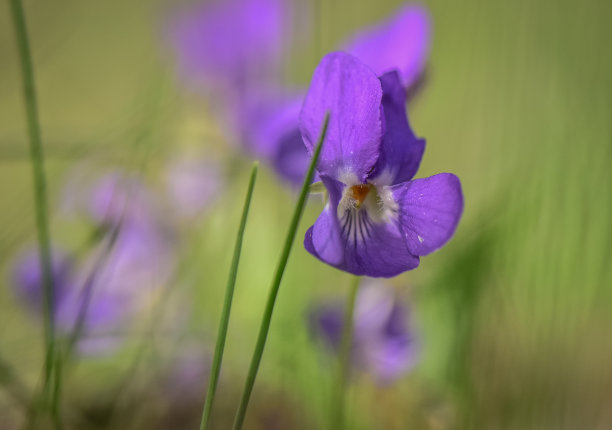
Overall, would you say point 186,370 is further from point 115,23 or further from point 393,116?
point 115,23

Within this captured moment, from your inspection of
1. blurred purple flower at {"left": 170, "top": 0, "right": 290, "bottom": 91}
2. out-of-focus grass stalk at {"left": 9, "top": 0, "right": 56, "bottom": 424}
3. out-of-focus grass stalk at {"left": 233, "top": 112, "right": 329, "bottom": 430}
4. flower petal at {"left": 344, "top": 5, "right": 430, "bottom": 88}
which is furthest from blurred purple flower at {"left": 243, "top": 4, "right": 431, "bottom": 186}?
blurred purple flower at {"left": 170, "top": 0, "right": 290, "bottom": 91}

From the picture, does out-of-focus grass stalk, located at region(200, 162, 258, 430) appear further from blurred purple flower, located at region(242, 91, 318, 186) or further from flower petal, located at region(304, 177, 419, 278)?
blurred purple flower, located at region(242, 91, 318, 186)

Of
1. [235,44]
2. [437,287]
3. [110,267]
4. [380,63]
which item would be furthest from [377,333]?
[235,44]

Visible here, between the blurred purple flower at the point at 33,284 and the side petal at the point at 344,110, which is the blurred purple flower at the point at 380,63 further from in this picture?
the blurred purple flower at the point at 33,284

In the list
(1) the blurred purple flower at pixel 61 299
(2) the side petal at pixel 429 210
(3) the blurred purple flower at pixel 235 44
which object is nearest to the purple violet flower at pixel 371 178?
(2) the side petal at pixel 429 210

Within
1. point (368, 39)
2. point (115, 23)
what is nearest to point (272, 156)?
point (368, 39)

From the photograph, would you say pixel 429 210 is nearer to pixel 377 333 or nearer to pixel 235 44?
pixel 377 333
